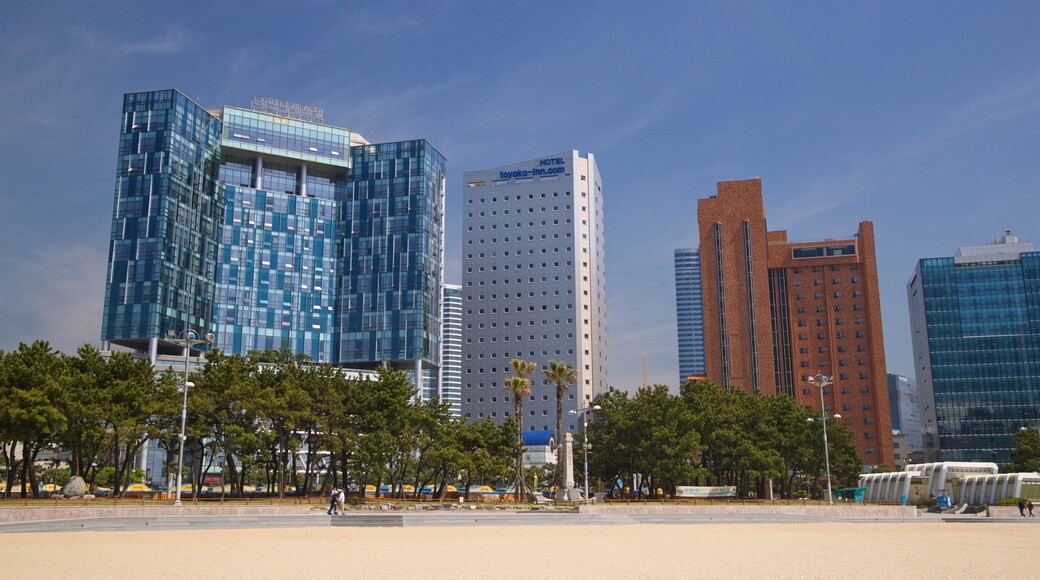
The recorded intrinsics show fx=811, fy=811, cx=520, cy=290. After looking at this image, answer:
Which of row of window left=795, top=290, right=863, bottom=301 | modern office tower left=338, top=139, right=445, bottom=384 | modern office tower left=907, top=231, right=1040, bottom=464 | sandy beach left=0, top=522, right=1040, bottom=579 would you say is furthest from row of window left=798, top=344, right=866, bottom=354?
sandy beach left=0, top=522, right=1040, bottom=579

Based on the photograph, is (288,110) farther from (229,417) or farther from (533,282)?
(229,417)

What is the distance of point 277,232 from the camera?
145 meters

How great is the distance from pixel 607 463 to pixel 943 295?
116 m

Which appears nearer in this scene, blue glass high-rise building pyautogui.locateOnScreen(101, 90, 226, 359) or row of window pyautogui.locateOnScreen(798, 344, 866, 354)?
blue glass high-rise building pyautogui.locateOnScreen(101, 90, 226, 359)

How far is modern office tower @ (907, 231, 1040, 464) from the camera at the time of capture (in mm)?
158750

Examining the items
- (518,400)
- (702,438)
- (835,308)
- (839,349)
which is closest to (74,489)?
(518,400)

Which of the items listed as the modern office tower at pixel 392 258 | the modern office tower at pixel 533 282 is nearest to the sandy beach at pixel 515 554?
the modern office tower at pixel 392 258

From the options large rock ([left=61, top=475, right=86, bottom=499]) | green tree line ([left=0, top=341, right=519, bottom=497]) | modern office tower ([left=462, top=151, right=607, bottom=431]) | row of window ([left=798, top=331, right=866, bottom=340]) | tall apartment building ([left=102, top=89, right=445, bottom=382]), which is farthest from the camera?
modern office tower ([left=462, top=151, right=607, bottom=431])

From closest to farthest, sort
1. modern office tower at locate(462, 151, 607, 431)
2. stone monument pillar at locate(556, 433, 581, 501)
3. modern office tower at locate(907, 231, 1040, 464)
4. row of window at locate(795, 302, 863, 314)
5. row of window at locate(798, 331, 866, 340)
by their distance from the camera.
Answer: stone monument pillar at locate(556, 433, 581, 501) < modern office tower at locate(907, 231, 1040, 464) < row of window at locate(798, 331, 866, 340) < row of window at locate(795, 302, 863, 314) < modern office tower at locate(462, 151, 607, 431)

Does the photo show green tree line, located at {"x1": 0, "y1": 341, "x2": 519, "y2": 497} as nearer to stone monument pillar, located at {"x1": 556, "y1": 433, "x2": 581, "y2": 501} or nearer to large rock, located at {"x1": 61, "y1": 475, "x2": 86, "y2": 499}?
large rock, located at {"x1": 61, "y1": 475, "x2": 86, "y2": 499}

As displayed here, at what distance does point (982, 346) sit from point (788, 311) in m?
38.1

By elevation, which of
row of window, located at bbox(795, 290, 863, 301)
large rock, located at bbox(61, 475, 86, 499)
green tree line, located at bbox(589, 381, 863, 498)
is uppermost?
row of window, located at bbox(795, 290, 863, 301)

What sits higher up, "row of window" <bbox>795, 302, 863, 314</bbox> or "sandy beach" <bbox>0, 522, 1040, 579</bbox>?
"row of window" <bbox>795, 302, 863, 314</bbox>

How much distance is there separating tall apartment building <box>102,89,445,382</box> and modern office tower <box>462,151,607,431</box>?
110ft
